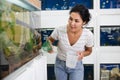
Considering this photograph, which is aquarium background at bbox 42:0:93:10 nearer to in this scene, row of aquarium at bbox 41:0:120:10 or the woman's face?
row of aquarium at bbox 41:0:120:10

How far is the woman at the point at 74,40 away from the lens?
2.45m

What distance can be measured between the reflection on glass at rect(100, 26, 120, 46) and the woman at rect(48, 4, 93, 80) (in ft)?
3.65

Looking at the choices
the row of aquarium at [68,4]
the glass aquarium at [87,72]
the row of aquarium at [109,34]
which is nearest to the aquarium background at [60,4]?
the row of aquarium at [68,4]

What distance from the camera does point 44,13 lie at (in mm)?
3633

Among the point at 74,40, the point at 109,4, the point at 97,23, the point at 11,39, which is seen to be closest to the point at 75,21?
the point at 74,40

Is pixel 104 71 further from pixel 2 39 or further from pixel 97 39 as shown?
pixel 2 39

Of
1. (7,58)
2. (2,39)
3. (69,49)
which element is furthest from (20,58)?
(69,49)

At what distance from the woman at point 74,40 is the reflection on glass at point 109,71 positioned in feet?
3.68

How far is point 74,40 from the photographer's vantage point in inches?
99.4

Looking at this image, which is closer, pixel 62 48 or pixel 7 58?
pixel 7 58

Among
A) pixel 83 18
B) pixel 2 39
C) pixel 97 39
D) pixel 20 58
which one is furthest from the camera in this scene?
pixel 97 39

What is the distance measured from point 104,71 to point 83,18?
1414mm

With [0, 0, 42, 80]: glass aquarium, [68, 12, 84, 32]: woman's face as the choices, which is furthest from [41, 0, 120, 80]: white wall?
[0, 0, 42, 80]: glass aquarium

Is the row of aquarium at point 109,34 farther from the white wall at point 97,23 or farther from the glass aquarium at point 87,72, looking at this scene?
the glass aquarium at point 87,72
